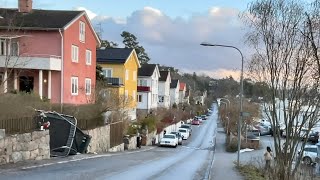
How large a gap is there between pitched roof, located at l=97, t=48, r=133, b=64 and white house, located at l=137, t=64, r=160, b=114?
14890mm

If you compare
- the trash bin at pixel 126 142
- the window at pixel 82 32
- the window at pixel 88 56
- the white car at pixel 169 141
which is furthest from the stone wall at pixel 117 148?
the white car at pixel 169 141

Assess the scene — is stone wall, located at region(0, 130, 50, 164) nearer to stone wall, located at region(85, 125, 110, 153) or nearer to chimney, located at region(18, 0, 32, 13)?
stone wall, located at region(85, 125, 110, 153)

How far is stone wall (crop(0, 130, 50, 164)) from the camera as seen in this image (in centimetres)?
1927

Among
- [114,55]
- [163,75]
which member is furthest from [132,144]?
[163,75]

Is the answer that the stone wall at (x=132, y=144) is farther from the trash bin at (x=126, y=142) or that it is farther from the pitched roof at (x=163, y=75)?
the pitched roof at (x=163, y=75)

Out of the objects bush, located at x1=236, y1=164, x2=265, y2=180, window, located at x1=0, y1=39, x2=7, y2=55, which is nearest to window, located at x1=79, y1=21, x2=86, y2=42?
window, located at x1=0, y1=39, x2=7, y2=55

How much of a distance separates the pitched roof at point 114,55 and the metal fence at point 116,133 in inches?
953

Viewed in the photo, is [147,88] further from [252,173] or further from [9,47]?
[252,173]

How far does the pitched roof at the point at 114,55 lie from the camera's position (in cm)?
6506

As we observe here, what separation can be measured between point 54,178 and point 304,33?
9177 mm

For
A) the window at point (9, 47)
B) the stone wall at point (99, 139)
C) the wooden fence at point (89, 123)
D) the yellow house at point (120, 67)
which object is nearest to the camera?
the wooden fence at point (89, 123)

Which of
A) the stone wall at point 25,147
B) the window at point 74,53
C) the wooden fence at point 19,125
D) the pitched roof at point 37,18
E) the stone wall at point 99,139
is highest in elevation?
the pitched roof at point 37,18

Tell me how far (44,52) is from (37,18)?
3.62 m

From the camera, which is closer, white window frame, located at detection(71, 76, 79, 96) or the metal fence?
the metal fence
